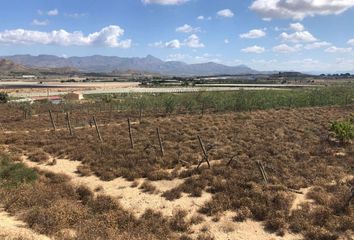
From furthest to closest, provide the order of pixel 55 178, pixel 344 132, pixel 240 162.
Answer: pixel 344 132
pixel 240 162
pixel 55 178

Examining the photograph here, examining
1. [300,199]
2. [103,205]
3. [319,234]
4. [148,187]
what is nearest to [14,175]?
[103,205]

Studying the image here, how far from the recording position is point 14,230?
1031 centimetres

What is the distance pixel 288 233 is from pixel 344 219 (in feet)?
6.12

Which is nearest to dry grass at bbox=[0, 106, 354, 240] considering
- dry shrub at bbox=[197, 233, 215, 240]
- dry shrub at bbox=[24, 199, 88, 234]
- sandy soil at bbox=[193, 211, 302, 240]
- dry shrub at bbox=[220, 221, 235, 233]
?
sandy soil at bbox=[193, 211, 302, 240]

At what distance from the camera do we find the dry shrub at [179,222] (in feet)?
38.7

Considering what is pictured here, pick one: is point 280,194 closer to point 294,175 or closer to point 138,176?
point 294,175

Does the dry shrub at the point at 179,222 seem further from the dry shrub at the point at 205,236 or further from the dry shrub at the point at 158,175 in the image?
the dry shrub at the point at 158,175

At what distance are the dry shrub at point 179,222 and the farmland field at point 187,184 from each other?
0.03m

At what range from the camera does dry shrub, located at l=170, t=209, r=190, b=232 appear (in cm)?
1179

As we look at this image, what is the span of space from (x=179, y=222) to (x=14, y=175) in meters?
8.34

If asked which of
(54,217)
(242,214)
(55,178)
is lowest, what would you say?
(55,178)

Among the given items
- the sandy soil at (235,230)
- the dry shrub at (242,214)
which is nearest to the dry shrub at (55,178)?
the sandy soil at (235,230)

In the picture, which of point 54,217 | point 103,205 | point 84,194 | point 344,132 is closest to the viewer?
point 54,217

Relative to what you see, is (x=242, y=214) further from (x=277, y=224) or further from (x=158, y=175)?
(x=158, y=175)
